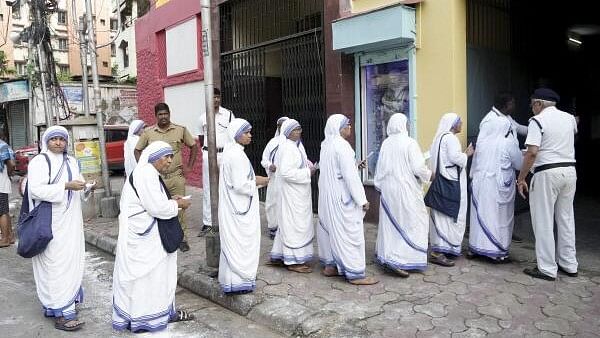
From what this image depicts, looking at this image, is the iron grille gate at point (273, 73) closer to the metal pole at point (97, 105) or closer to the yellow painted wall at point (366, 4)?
the yellow painted wall at point (366, 4)

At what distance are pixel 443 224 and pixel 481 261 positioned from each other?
23.0 inches

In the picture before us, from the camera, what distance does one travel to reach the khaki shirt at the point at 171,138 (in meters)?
6.63

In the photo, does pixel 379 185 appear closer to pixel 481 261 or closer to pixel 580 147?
pixel 481 261

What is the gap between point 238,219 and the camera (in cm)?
468

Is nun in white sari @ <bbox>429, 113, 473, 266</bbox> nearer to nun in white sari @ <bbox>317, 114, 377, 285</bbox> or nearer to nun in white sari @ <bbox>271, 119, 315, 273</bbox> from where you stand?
nun in white sari @ <bbox>317, 114, 377, 285</bbox>

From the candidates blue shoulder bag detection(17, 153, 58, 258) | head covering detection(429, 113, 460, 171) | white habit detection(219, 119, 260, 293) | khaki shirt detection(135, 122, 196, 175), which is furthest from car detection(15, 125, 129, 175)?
head covering detection(429, 113, 460, 171)

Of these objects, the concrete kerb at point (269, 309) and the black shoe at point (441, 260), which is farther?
the black shoe at point (441, 260)

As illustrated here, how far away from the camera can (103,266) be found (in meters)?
6.54

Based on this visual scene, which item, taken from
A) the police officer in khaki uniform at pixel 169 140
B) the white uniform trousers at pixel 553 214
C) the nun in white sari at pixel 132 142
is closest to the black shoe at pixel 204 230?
the police officer in khaki uniform at pixel 169 140

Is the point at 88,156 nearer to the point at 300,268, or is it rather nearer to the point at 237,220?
the point at 300,268

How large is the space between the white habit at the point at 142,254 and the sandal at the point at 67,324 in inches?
16.2

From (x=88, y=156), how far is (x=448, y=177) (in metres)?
6.48

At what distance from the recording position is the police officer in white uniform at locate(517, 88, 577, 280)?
192 inches

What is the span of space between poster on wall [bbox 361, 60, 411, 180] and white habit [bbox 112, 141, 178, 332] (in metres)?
3.60
